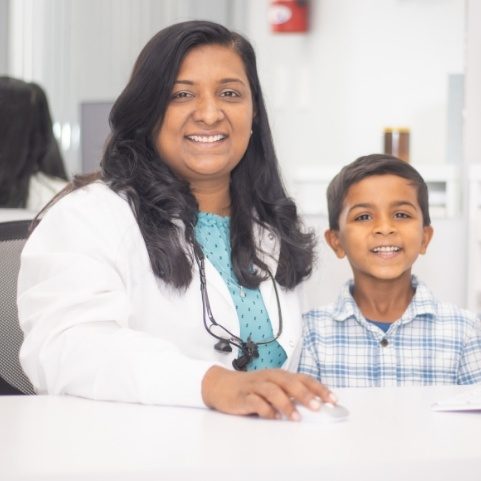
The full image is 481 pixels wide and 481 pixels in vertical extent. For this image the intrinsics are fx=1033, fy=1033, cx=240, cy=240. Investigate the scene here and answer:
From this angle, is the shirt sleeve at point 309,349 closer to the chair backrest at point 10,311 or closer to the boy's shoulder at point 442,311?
the boy's shoulder at point 442,311

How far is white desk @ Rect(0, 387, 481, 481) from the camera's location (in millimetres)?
840

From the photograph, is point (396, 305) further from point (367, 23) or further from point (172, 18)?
point (172, 18)

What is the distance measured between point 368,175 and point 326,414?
115 centimetres

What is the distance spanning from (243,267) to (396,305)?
48cm

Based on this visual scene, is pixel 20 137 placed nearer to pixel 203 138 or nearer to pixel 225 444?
pixel 203 138

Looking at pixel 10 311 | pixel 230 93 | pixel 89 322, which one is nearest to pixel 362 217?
pixel 230 93

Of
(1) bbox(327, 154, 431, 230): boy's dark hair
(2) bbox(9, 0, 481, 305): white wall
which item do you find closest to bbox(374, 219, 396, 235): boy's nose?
(1) bbox(327, 154, 431, 230): boy's dark hair

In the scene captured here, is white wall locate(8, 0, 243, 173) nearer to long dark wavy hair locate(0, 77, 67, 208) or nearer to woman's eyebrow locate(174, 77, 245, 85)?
long dark wavy hair locate(0, 77, 67, 208)

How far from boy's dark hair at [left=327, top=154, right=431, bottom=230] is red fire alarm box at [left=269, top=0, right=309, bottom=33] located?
268 cm

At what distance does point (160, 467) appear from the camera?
32.9 inches

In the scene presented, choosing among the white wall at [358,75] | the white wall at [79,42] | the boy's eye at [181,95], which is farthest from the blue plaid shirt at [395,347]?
the white wall at [79,42]

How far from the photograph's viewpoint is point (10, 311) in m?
1.71

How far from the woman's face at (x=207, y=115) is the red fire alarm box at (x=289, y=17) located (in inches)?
120

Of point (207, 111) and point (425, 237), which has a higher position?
point (207, 111)
